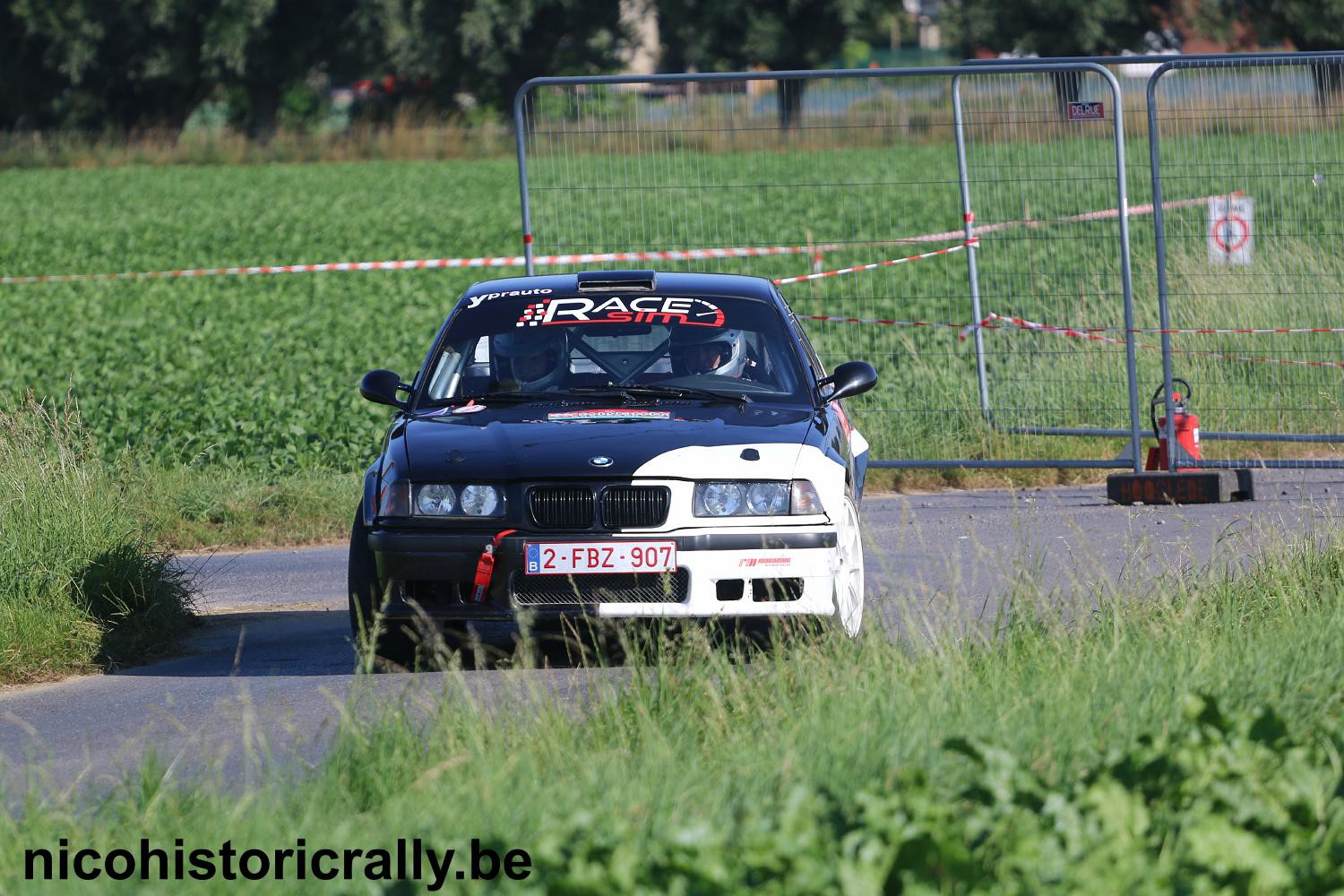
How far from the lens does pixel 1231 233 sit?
520 inches

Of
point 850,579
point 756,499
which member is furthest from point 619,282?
point 850,579

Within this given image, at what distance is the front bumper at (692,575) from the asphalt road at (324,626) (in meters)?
0.29

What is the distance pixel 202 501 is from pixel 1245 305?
721cm

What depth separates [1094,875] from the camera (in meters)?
3.81

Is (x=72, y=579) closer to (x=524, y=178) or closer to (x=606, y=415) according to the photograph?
(x=606, y=415)

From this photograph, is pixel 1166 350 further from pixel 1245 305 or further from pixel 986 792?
pixel 986 792

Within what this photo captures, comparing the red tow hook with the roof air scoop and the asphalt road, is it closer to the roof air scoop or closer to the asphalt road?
the asphalt road

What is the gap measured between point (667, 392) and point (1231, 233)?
671cm

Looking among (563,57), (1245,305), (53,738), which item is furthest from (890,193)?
(563,57)

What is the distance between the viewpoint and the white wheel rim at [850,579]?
7.10 meters

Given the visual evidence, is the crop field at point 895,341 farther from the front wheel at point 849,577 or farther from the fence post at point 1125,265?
the front wheel at point 849,577

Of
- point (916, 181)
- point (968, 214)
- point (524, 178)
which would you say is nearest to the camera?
point (524, 178)

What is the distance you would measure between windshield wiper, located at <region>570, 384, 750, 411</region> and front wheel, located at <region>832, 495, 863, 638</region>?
737 mm

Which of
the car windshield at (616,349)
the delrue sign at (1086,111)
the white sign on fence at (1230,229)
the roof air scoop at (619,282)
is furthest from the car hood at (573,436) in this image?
the white sign on fence at (1230,229)
